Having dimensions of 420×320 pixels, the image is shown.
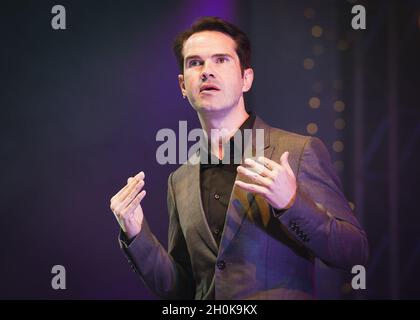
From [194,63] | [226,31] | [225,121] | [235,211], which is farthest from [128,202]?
[226,31]

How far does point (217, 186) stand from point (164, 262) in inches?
15.2

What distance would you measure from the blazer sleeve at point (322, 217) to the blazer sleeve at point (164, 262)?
612 mm

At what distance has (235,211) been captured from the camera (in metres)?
2.12

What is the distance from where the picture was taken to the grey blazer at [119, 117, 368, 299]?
201 cm

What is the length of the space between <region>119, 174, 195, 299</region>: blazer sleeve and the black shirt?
0.22m

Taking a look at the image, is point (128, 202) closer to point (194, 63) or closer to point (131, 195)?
point (131, 195)

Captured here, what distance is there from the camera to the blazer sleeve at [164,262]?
228cm

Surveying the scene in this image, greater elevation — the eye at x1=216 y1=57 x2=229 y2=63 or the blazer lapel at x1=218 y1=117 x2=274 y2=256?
the eye at x1=216 y1=57 x2=229 y2=63

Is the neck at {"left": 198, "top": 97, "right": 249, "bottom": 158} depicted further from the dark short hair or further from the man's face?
the dark short hair

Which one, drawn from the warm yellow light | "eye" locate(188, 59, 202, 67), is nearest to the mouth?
"eye" locate(188, 59, 202, 67)

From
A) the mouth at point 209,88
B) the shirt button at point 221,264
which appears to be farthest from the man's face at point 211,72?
the shirt button at point 221,264
